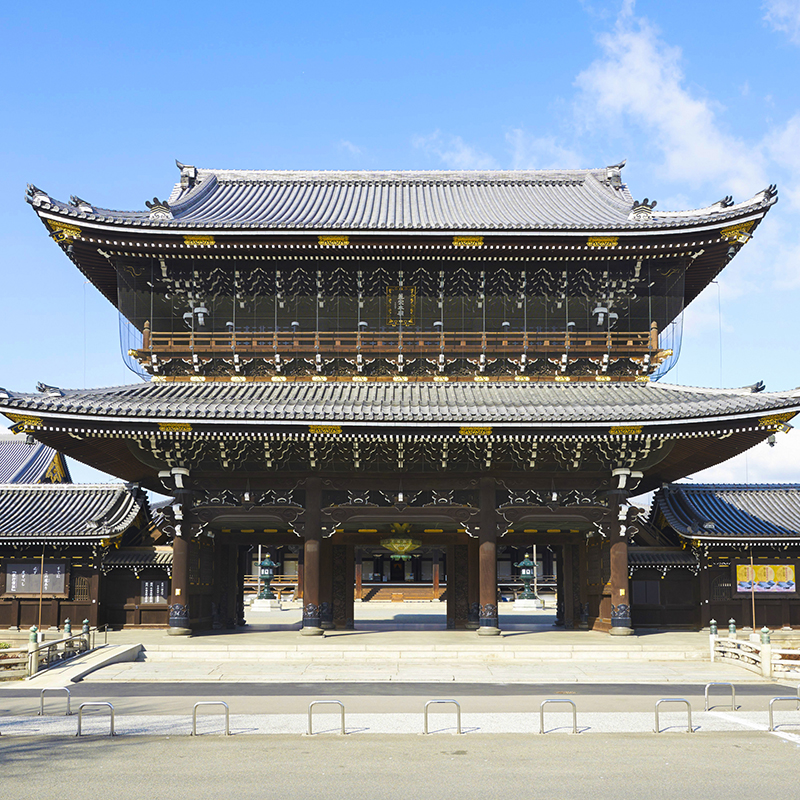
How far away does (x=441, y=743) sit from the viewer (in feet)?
47.4

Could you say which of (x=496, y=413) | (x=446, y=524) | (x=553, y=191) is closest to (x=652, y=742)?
(x=496, y=413)

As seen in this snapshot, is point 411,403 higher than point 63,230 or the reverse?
the reverse

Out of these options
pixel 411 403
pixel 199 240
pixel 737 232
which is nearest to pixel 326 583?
pixel 411 403

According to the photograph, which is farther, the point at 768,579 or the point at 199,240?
the point at 768,579

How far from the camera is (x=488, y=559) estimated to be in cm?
2733

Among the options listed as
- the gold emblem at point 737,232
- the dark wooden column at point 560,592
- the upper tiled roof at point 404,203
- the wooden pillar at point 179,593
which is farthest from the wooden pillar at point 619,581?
the wooden pillar at point 179,593

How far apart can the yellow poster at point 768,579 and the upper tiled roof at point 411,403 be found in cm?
678

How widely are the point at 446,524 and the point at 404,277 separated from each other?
9238 millimetres

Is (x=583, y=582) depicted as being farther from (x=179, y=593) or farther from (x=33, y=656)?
(x=33, y=656)

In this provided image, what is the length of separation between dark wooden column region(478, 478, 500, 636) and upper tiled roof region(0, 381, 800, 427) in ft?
10.9

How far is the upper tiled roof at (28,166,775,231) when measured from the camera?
27.5m

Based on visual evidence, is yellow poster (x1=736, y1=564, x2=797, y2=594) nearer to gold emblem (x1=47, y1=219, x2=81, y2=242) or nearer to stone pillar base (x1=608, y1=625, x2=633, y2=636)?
stone pillar base (x1=608, y1=625, x2=633, y2=636)

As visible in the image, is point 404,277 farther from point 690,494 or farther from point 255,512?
point 690,494

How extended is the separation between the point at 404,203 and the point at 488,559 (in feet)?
54.7
